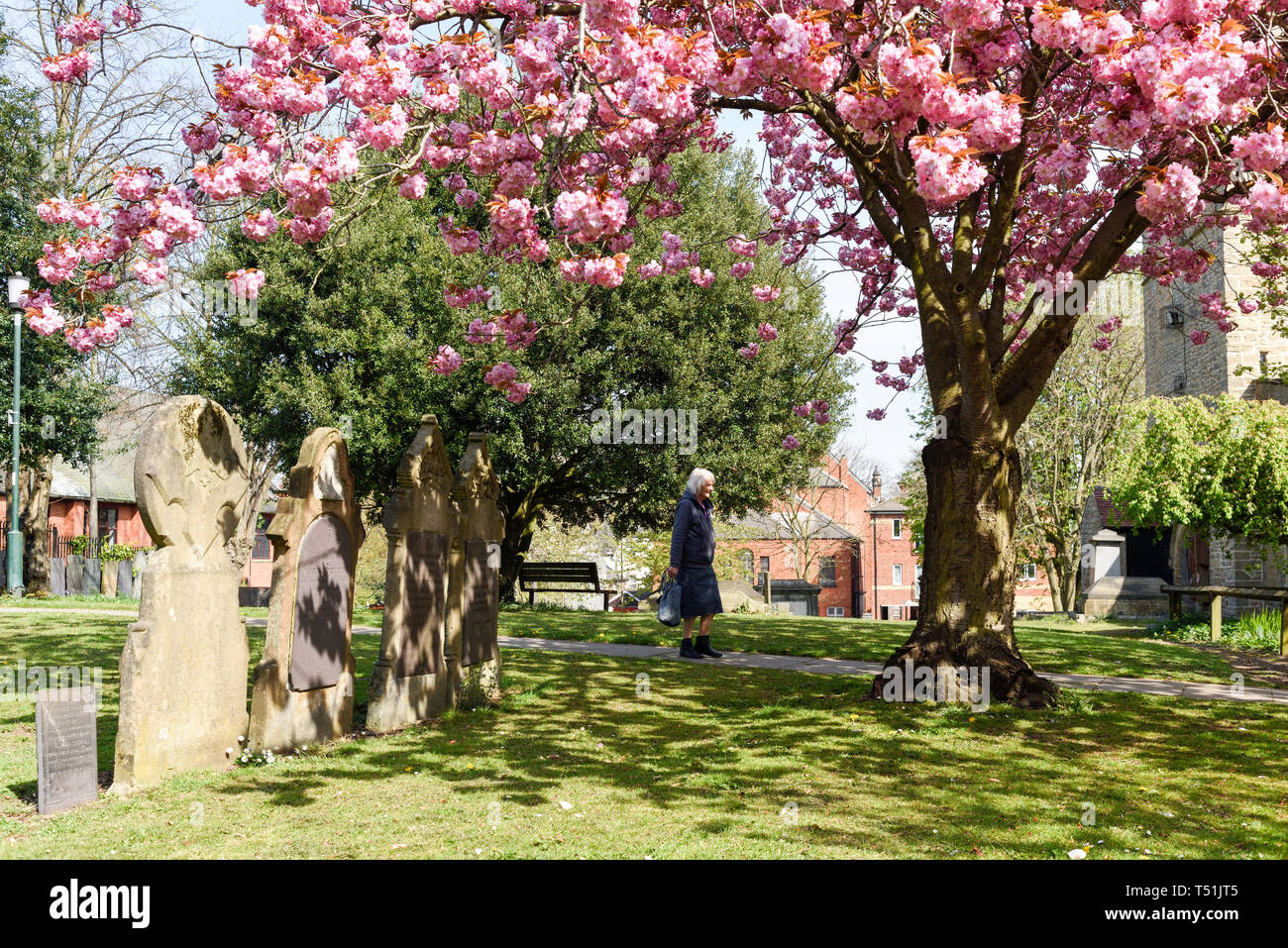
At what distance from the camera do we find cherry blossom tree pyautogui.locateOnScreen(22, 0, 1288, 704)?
5.98 meters

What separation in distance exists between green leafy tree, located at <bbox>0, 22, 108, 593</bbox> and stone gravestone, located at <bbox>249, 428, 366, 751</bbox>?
57.9 feet

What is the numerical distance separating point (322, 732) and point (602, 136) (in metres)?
5.33

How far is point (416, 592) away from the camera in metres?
8.06

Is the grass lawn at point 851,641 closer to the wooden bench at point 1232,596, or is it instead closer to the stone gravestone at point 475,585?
the wooden bench at point 1232,596

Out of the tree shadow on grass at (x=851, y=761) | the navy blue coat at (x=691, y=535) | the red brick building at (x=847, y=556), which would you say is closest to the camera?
the tree shadow on grass at (x=851, y=761)

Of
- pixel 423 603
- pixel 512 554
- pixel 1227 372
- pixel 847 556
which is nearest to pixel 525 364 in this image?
pixel 512 554

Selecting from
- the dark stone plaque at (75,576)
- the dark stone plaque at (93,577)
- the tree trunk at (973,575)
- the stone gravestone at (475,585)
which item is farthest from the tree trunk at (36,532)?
the tree trunk at (973,575)

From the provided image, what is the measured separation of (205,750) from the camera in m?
6.35

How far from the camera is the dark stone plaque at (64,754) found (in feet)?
17.4

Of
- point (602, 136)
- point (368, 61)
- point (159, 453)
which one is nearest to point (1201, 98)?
point (602, 136)

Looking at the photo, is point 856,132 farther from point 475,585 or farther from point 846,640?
point 846,640

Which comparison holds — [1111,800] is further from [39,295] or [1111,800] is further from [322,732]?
[39,295]

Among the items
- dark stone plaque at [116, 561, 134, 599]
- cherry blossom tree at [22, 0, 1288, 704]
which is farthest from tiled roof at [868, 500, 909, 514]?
cherry blossom tree at [22, 0, 1288, 704]

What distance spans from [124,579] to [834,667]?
25.1m
